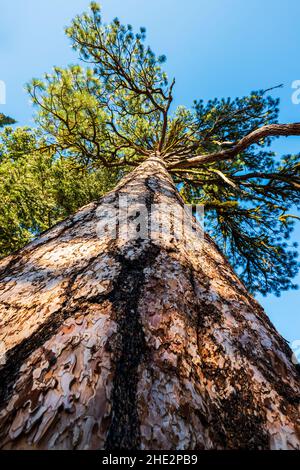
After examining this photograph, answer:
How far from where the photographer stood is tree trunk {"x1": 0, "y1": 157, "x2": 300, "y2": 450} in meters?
0.49

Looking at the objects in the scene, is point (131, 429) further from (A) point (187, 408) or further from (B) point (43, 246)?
(B) point (43, 246)

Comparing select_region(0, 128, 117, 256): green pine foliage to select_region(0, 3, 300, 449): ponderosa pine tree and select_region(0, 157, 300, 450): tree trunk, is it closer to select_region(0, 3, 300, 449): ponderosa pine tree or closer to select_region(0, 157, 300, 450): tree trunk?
select_region(0, 3, 300, 449): ponderosa pine tree

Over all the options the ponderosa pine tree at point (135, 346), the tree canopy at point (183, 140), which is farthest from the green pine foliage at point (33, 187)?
the ponderosa pine tree at point (135, 346)

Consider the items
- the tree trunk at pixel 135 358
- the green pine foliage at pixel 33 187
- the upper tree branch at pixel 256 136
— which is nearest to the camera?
the tree trunk at pixel 135 358

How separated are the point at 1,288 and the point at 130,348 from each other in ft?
2.04

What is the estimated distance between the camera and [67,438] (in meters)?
0.45

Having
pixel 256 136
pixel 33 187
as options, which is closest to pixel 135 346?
pixel 256 136

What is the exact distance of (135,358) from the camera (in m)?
0.62

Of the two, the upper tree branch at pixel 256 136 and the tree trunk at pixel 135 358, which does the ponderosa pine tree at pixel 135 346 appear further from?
the upper tree branch at pixel 256 136

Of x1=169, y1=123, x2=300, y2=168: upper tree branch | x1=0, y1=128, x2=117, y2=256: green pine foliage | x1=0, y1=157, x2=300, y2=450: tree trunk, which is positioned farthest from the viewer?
x1=0, y1=128, x2=117, y2=256: green pine foliage

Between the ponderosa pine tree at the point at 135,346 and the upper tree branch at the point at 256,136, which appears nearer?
the ponderosa pine tree at the point at 135,346

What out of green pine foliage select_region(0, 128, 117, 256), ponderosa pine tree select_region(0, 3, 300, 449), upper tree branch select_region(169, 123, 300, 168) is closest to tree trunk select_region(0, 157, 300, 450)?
ponderosa pine tree select_region(0, 3, 300, 449)

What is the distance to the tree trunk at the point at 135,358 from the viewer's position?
1.59ft

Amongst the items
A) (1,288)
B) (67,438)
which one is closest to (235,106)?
(1,288)
